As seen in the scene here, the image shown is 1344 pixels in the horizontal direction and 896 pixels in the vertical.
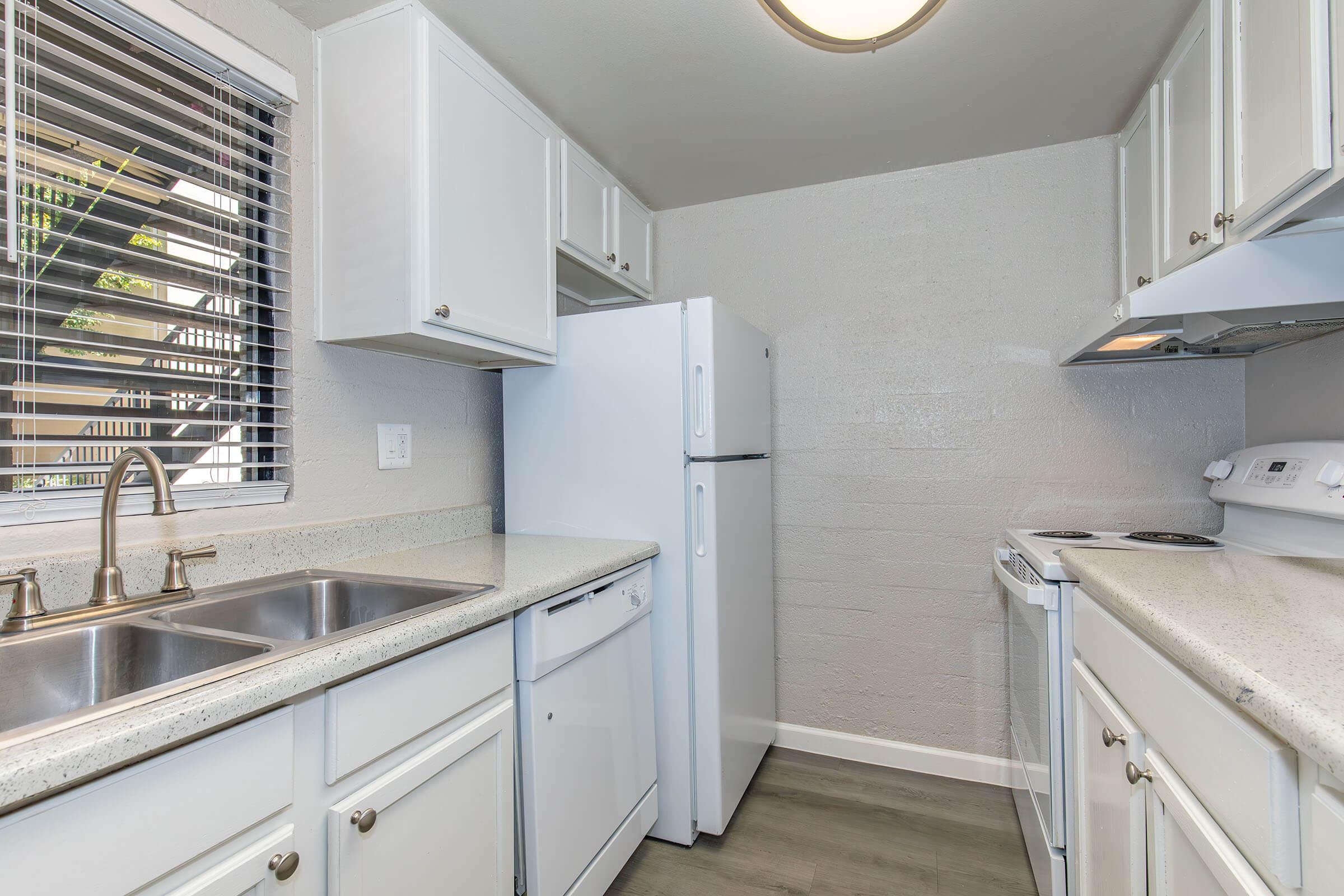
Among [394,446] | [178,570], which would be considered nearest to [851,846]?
[394,446]

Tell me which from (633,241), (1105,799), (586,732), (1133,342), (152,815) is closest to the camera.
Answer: (152,815)

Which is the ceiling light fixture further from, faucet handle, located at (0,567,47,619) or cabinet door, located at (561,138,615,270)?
faucet handle, located at (0,567,47,619)

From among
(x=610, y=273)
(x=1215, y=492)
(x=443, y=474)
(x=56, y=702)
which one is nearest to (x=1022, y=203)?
(x=1215, y=492)

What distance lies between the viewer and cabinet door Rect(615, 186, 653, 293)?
256 centimetres

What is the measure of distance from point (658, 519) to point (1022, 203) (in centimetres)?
179

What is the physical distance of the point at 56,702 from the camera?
3.36ft

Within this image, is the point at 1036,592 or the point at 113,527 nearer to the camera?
the point at 113,527

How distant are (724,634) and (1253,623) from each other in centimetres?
137

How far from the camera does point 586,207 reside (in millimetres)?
2316

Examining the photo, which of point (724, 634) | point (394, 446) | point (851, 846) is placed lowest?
point (851, 846)

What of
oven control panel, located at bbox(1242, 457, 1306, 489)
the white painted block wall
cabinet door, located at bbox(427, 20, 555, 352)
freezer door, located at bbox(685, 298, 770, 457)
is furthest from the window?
oven control panel, located at bbox(1242, 457, 1306, 489)

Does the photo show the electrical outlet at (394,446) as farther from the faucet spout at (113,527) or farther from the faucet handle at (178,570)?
the faucet spout at (113,527)

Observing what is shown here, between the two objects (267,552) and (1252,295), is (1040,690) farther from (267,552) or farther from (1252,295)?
(267,552)

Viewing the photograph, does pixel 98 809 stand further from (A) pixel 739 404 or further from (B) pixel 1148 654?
(A) pixel 739 404
